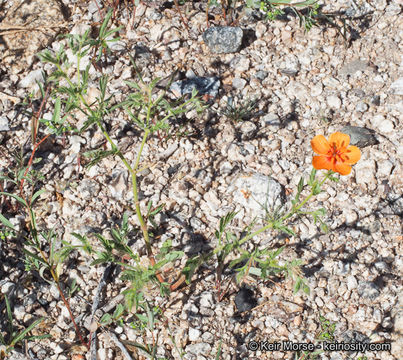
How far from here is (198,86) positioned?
12.5 ft

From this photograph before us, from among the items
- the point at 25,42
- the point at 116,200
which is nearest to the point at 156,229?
the point at 116,200

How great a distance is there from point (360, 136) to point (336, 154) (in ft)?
2.74

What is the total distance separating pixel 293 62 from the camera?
393 cm

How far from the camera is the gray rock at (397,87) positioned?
146 inches

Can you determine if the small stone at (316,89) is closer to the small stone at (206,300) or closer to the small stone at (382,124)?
the small stone at (382,124)

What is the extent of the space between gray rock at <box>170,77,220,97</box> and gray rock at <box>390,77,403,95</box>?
1.40 meters

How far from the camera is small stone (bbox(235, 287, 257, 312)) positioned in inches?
121

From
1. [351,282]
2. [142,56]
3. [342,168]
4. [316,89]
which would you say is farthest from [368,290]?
[142,56]

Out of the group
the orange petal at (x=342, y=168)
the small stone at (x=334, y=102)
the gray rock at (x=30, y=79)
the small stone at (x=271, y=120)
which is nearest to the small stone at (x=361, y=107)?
the small stone at (x=334, y=102)

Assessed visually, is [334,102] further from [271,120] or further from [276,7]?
[276,7]

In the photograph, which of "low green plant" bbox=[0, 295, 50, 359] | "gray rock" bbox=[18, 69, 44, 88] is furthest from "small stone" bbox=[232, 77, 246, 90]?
"low green plant" bbox=[0, 295, 50, 359]

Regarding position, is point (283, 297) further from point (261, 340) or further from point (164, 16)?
point (164, 16)

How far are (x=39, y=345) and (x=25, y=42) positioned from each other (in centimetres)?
250

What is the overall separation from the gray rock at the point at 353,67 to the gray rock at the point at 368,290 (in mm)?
1732
